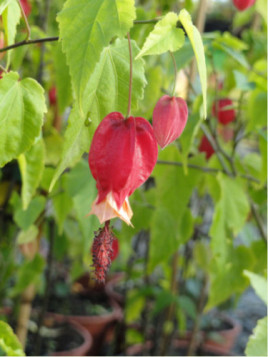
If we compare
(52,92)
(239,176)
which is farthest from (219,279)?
(52,92)

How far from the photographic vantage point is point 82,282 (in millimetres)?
1580

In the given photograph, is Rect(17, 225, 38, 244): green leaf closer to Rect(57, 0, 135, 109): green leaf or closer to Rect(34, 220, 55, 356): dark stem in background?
Rect(34, 220, 55, 356): dark stem in background

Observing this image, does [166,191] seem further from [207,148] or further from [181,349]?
[181,349]

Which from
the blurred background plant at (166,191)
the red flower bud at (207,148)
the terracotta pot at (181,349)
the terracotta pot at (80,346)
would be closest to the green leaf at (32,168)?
the blurred background plant at (166,191)

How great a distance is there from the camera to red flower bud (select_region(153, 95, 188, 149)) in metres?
0.35

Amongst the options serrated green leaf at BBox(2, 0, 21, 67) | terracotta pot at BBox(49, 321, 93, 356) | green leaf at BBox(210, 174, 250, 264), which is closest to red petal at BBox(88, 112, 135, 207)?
serrated green leaf at BBox(2, 0, 21, 67)

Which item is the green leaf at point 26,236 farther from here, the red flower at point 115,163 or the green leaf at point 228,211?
the red flower at point 115,163

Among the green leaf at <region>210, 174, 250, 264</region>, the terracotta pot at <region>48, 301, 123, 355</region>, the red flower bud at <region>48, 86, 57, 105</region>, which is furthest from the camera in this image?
the terracotta pot at <region>48, 301, 123, 355</region>

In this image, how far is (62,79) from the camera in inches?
19.4

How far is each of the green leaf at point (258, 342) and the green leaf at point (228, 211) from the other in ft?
0.55

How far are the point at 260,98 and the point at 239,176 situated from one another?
4.5 inches

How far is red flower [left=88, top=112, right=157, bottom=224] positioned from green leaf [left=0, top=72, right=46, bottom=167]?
2.5 inches

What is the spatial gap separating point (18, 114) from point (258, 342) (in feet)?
1.01

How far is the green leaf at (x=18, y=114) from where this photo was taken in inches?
13.8
